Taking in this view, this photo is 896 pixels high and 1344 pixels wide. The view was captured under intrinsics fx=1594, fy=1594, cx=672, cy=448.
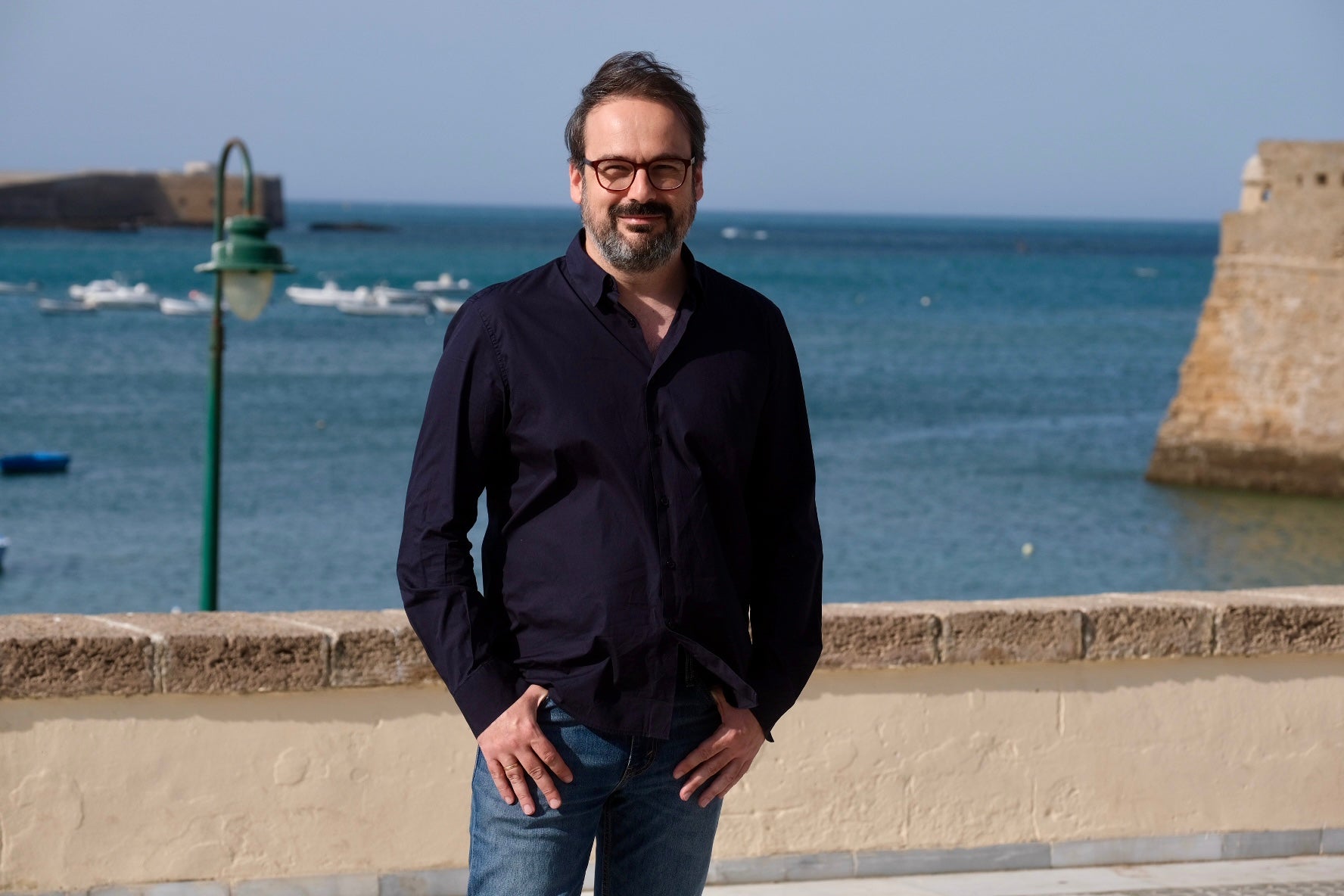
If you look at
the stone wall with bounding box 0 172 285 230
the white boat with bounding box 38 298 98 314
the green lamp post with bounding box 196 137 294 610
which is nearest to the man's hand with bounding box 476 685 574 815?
the green lamp post with bounding box 196 137 294 610

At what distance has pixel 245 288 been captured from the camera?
32.0 feet

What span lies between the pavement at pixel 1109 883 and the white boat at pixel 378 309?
224ft

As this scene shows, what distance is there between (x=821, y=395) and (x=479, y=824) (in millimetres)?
46591

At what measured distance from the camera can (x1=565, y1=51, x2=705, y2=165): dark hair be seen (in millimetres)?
2467

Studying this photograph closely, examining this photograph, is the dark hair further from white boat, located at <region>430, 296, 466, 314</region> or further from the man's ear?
white boat, located at <region>430, 296, 466, 314</region>

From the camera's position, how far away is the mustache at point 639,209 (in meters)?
2.45

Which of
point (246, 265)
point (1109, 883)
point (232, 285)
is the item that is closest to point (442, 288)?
point (232, 285)

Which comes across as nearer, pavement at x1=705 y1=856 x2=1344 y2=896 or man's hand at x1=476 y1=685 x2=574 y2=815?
man's hand at x1=476 y1=685 x2=574 y2=815

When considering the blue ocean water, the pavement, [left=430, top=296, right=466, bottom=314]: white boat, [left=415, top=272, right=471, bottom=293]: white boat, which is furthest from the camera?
[left=415, top=272, right=471, bottom=293]: white boat

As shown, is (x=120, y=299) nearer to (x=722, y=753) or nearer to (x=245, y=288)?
(x=245, y=288)

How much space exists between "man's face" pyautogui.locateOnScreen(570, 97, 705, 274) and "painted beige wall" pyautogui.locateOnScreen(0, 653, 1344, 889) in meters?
1.79

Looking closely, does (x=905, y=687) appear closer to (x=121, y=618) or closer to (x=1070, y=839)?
(x=1070, y=839)

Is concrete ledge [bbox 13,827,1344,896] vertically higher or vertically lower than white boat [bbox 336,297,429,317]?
higher

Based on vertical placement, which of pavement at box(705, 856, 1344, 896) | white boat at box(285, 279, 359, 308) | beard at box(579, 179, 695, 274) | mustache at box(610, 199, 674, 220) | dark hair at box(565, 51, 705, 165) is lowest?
white boat at box(285, 279, 359, 308)
